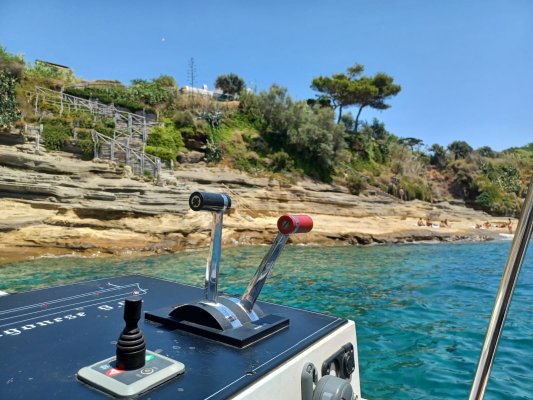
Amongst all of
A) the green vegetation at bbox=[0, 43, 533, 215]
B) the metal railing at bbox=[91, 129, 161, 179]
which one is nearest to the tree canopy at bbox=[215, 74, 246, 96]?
the green vegetation at bbox=[0, 43, 533, 215]

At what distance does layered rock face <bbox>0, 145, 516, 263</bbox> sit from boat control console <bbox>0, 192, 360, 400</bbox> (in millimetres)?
10695

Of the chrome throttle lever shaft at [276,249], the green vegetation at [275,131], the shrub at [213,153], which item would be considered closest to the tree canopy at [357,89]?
the green vegetation at [275,131]

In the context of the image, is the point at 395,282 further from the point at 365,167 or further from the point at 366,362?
the point at 365,167

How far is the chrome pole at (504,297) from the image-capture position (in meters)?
0.99

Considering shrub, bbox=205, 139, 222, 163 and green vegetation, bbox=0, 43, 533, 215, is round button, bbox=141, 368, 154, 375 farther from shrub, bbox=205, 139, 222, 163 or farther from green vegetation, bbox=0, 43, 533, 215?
shrub, bbox=205, 139, 222, 163

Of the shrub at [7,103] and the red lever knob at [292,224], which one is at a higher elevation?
the shrub at [7,103]

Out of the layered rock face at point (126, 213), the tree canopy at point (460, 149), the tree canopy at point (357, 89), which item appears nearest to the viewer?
the layered rock face at point (126, 213)

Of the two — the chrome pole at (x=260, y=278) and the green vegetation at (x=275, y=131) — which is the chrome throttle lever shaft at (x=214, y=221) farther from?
the green vegetation at (x=275, y=131)

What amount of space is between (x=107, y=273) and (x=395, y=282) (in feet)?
22.0

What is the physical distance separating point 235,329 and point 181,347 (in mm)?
254

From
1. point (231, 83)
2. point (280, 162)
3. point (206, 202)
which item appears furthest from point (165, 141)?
point (206, 202)

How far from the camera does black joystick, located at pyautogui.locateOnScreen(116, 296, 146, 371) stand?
1.33m

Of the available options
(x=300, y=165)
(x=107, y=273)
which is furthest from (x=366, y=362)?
(x=300, y=165)

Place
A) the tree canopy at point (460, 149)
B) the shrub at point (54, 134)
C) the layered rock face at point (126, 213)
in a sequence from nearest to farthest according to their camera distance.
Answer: the layered rock face at point (126, 213) → the shrub at point (54, 134) → the tree canopy at point (460, 149)
